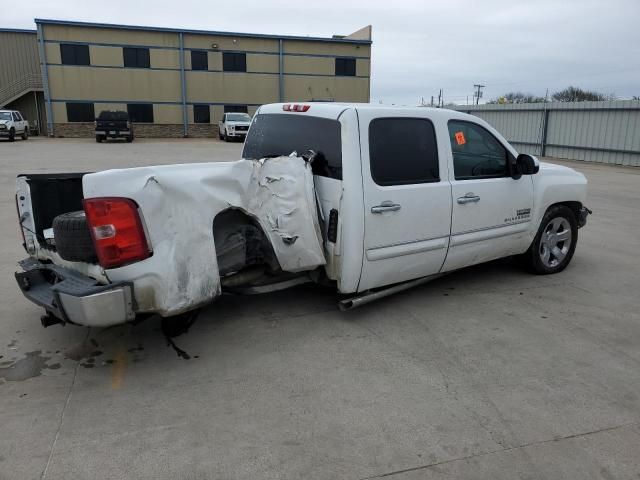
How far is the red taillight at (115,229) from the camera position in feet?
10.7

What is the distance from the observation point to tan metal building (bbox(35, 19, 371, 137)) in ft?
118

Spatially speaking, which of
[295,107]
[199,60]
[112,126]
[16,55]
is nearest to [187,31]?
[199,60]

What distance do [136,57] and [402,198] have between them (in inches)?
1476

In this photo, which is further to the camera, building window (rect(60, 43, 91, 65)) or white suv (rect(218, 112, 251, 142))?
building window (rect(60, 43, 91, 65))

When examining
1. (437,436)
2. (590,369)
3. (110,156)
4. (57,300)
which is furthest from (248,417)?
(110,156)

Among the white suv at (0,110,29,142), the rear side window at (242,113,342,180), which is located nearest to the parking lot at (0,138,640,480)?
the rear side window at (242,113,342,180)

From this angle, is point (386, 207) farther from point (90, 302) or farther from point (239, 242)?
point (90, 302)

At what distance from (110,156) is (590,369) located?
71.1 feet

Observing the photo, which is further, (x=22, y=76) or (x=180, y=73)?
(x=22, y=76)

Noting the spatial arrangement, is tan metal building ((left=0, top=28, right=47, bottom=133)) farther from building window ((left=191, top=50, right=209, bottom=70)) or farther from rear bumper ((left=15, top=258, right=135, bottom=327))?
rear bumper ((left=15, top=258, right=135, bottom=327))

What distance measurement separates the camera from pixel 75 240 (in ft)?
11.8

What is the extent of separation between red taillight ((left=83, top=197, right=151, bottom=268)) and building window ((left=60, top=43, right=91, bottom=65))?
3778cm

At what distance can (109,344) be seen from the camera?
4160 millimetres

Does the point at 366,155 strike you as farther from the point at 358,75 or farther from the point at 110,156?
the point at 358,75
